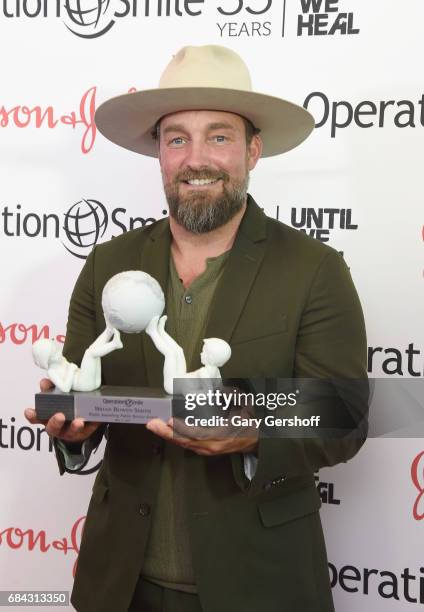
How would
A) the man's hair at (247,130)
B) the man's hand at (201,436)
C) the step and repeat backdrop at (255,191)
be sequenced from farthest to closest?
the step and repeat backdrop at (255,191), the man's hair at (247,130), the man's hand at (201,436)

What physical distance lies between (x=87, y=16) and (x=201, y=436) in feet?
4.76

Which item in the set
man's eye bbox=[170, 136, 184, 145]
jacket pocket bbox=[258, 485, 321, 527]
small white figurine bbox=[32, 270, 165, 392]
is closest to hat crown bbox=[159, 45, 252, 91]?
man's eye bbox=[170, 136, 184, 145]

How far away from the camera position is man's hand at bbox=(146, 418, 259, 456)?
1159 millimetres

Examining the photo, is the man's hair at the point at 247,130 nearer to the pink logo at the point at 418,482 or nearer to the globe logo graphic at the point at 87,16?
the globe logo graphic at the point at 87,16

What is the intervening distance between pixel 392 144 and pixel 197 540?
1198 mm

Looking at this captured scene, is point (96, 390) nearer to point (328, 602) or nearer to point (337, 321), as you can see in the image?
point (337, 321)

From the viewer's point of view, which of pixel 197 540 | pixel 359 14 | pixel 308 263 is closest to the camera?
pixel 197 540

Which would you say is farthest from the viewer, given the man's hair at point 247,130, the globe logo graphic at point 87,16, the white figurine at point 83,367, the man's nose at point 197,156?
the globe logo graphic at point 87,16

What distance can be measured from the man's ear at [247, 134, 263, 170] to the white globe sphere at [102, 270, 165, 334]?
0.44 meters

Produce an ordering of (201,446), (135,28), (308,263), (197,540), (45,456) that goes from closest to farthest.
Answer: (201,446), (197,540), (308,263), (135,28), (45,456)

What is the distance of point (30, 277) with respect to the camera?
2164 mm

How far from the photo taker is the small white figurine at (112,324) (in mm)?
1237

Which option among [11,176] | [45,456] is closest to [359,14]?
[11,176]

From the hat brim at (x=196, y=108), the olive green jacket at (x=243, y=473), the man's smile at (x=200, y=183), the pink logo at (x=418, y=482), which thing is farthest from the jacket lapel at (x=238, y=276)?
the pink logo at (x=418, y=482)
